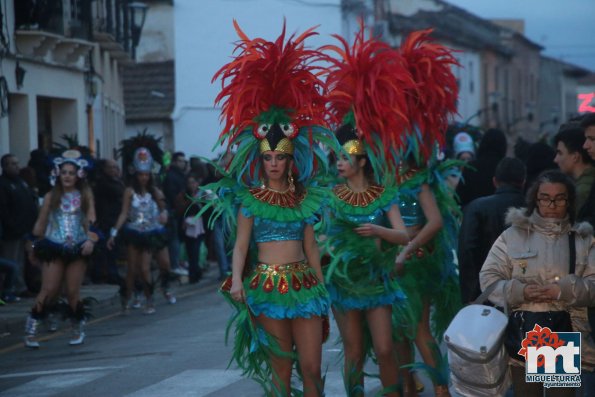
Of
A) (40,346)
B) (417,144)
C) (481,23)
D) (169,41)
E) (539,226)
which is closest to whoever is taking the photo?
(539,226)

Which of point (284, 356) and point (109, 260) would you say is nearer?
point (284, 356)

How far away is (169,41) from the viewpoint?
40.7 m

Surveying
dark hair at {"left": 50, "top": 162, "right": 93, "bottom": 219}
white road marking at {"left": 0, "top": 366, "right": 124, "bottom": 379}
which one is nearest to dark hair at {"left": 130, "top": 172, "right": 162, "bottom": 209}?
dark hair at {"left": 50, "top": 162, "right": 93, "bottom": 219}

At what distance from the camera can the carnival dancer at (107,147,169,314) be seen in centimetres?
1566

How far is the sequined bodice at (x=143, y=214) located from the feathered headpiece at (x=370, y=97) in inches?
271

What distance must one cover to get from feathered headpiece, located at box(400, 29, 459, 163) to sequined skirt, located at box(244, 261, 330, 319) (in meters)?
2.15

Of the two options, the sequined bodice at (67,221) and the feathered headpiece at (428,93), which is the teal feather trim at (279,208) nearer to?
the feathered headpiece at (428,93)

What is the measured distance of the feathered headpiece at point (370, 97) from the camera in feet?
29.0

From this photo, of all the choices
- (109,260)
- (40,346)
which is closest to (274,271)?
(40,346)

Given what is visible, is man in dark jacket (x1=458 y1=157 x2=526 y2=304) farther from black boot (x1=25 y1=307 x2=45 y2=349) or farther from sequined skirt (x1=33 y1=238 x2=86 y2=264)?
black boot (x1=25 y1=307 x2=45 y2=349)

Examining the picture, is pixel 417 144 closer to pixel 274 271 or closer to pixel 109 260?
pixel 274 271

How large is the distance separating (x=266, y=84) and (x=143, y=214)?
8.12m

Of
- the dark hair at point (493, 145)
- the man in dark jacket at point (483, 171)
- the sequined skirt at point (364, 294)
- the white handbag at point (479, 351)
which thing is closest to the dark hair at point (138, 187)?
the man in dark jacket at point (483, 171)

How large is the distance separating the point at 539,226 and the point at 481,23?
58.7 metres
